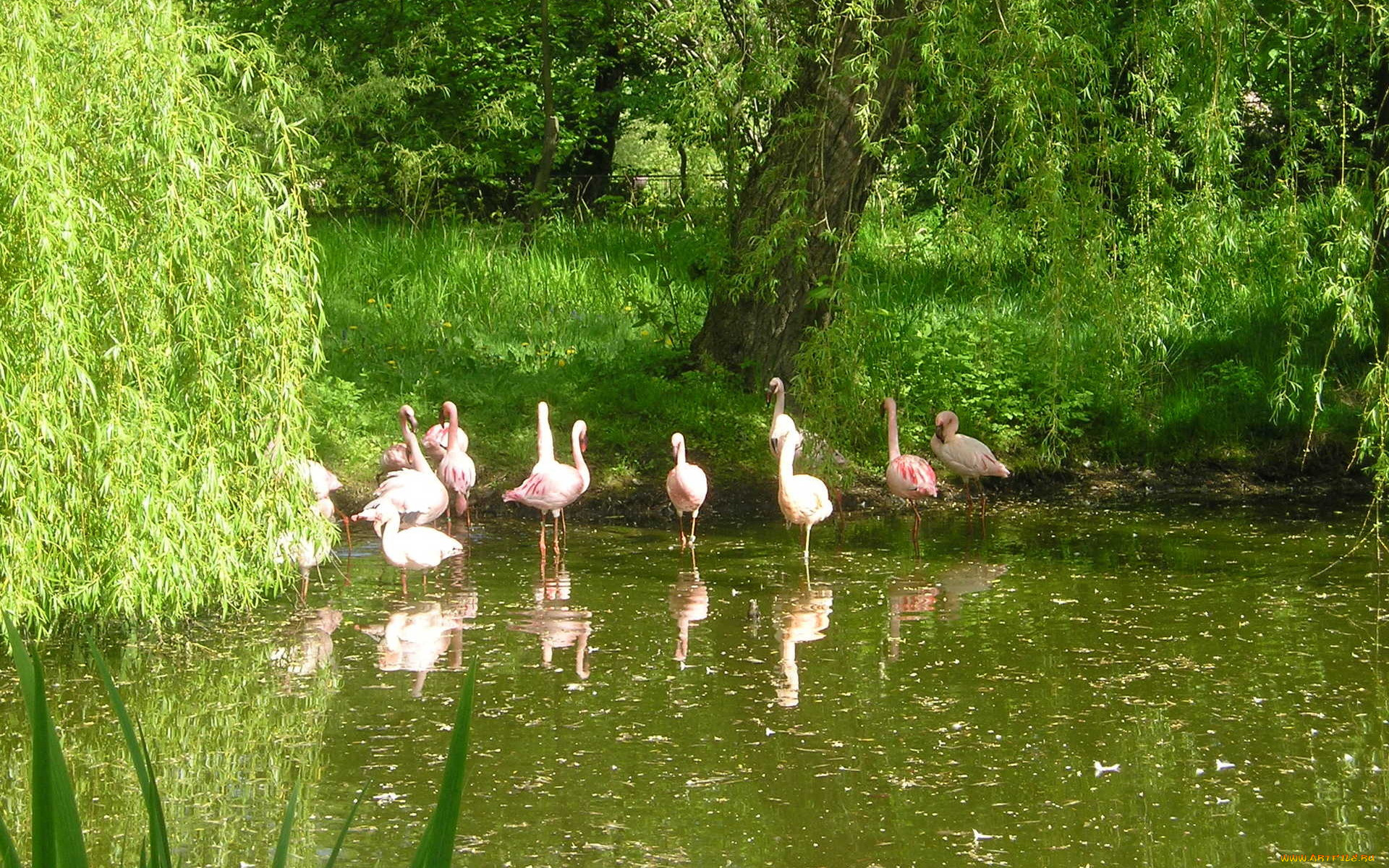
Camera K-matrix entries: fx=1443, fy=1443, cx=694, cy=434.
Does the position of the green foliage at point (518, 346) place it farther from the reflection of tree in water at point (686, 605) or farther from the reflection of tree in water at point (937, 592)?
the reflection of tree in water at point (937, 592)

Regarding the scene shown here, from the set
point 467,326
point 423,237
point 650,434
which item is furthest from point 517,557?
point 423,237

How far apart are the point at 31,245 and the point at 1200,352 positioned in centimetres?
965

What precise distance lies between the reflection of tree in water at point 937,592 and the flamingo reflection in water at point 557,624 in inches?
56.9

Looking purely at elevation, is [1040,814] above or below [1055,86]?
below

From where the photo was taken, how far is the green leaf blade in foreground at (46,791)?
5.18 feet

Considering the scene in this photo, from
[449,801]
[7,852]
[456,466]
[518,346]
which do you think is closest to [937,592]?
[456,466]

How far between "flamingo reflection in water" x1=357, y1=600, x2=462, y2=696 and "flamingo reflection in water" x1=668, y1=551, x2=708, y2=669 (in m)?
1.02

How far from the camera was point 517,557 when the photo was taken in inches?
345

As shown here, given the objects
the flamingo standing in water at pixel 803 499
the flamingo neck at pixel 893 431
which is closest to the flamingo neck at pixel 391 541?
the flamingo standing in water at pixel 803 499

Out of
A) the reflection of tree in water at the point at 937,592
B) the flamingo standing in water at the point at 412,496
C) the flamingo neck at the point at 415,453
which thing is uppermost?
the flamingo neck at the point at 415,453

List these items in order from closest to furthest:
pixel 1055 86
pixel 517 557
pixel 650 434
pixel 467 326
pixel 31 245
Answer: pixel 31 245
pixel 1055 86
pixel 517 557
pixel 650 434
pixel 467 326

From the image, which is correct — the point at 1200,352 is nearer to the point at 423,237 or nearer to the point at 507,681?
the point at 423,237

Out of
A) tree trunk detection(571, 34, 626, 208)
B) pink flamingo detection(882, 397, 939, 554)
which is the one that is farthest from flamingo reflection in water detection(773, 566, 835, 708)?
tree trunk detection(571, 34, 626, 208)

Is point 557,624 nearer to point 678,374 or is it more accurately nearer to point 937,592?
point 937,592
